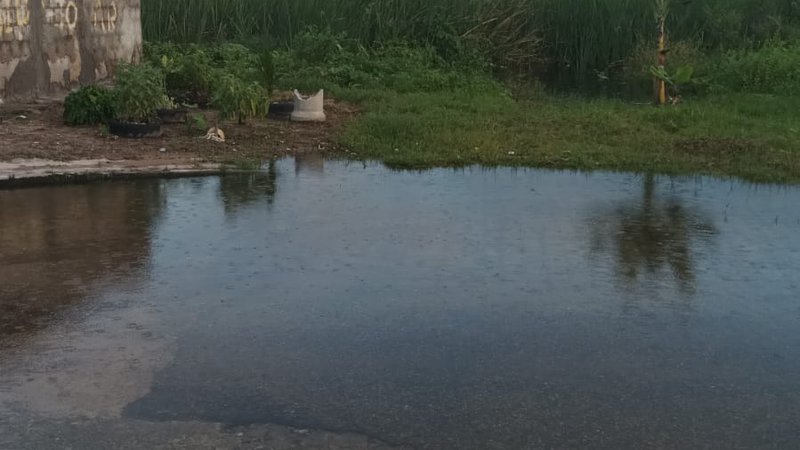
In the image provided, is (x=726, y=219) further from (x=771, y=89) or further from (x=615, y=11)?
(x=615, y=11)

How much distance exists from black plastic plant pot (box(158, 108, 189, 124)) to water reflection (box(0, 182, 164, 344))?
10.2 ft

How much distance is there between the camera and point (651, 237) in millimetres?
7660

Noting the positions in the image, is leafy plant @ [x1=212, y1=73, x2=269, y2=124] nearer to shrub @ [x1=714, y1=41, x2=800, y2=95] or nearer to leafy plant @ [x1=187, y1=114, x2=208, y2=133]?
leafy plant @ [x1=187, y1=114, x2=208, y2=133]

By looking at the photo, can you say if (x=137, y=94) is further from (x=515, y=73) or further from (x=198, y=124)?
(x=515, y=73)

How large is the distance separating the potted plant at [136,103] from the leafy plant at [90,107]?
9.2 inches

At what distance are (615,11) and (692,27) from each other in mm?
2083

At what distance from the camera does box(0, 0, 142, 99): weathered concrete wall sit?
13.0 metres

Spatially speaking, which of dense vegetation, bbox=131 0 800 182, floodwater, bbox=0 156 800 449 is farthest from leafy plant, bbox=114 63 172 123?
floodwater, bbox=0 156 800 449

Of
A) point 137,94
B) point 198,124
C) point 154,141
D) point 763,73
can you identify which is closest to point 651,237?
point 154,141

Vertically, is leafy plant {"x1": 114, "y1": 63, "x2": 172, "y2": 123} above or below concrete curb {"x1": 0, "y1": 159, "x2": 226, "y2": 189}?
above

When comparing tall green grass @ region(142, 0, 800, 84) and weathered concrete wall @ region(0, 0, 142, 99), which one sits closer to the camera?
weathered concrete wall @ region(0, 0, 142, 99)

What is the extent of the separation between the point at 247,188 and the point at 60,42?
575 cm

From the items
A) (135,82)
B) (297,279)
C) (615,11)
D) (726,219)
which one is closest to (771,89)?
(615,11)

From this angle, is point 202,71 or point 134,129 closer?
point 134,129
